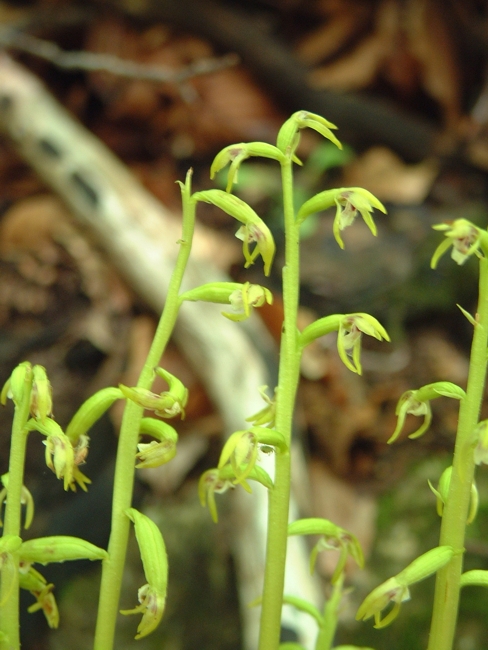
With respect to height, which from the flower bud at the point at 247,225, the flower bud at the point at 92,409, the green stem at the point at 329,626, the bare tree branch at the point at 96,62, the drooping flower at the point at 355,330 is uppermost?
the bare tree branch at the point at 96,62

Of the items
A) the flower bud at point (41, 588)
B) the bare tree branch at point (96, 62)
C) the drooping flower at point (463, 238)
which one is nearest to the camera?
the drooping flower at point (463, 238)

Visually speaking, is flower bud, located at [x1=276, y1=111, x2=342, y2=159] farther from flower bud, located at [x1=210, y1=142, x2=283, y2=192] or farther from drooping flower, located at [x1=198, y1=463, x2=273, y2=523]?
drooping flower, located at [x1=198, y1=463, x2=273, y2=523]

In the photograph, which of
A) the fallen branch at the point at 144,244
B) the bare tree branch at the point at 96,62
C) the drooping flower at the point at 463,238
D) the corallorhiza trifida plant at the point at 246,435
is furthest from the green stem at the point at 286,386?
the bare tree branch at the point at 96,62

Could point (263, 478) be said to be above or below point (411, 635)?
above

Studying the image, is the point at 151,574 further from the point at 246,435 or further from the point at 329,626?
the point at 329,626

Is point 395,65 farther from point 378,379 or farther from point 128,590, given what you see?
point 128,590

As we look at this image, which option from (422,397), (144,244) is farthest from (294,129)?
(144,244)

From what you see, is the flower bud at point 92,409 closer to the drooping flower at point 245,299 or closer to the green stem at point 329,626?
the drooping flower at point 245,299

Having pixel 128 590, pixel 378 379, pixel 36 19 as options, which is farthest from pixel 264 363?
pixel 36 19
